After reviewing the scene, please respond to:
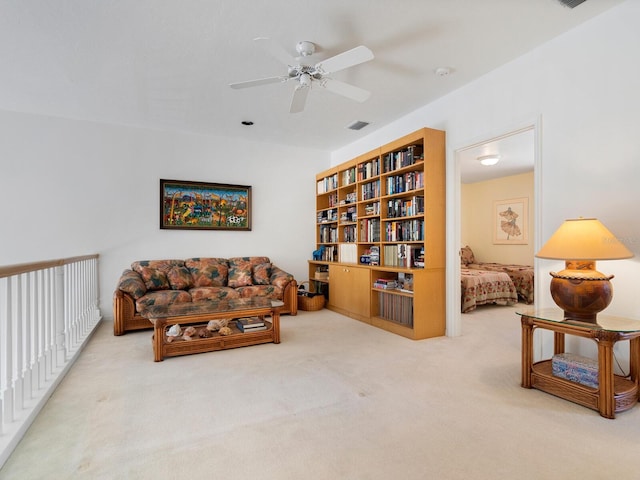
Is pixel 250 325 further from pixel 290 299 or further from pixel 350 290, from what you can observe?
pixel 350 290

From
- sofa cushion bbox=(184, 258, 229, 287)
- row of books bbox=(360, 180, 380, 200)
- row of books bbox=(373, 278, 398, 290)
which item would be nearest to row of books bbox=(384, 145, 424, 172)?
row of books bbox=(360, 180, 380, 200)

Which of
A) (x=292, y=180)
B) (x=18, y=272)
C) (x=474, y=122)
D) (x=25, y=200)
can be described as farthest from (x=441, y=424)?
(x=25, y=200)

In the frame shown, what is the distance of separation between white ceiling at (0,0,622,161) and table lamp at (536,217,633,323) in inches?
61.6

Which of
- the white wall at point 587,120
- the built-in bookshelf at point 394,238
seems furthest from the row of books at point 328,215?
the white wall at point 587,120

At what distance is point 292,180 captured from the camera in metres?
5.77

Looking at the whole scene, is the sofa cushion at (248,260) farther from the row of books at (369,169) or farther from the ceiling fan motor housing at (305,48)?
the ceiling fan motor housing at (305,48)

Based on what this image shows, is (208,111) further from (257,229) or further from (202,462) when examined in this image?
(202,462)

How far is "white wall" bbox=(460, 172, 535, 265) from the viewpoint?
269 inches

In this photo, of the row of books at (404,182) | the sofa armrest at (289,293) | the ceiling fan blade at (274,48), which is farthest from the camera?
the sofa armrest at (289,293)

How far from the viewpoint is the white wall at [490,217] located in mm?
6844

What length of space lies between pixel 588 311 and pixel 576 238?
1.56 ft

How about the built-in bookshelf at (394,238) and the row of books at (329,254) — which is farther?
the row of books at (329,254)

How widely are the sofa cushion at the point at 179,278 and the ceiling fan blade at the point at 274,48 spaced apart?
10.3 feet

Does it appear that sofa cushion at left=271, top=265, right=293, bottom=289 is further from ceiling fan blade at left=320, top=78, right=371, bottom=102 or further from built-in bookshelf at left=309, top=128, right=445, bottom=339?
ceiling fan blade at left=320, top=78, right=371, bottom=102
